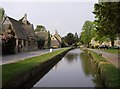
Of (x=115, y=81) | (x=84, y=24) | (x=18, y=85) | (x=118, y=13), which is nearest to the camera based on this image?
(x=115, y=81)

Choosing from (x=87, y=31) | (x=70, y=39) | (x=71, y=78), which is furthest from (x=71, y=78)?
(x=70, y=39)

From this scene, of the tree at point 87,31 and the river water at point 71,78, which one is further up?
the tree at point 87,31

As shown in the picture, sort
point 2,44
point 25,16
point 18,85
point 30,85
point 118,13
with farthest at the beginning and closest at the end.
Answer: point 25,16
point 2,44
point 118,13
point 30,85
point 18,85

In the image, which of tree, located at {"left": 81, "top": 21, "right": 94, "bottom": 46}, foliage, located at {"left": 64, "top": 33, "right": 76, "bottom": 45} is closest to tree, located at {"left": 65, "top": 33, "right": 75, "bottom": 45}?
foliage, located at {"left": 64, "top": 33, "right": 76, "bottom": 45}

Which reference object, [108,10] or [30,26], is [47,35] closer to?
[30,26]

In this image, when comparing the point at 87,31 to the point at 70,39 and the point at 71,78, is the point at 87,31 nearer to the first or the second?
the point at 70,39

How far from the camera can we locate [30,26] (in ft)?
246

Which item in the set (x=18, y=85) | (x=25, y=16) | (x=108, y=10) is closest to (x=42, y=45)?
(x=25, y=16)

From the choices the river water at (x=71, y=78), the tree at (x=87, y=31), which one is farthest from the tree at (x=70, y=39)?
the river water at (x=71, y=78)

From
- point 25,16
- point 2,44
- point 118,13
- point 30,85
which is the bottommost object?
point 30,85

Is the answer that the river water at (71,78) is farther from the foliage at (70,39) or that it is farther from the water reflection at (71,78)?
the foliage at (70,39)

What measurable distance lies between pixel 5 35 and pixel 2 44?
6.85 feet

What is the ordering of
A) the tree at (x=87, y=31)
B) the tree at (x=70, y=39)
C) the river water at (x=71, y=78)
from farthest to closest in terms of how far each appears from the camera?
the tree at (x=70, y=39), the tree at (x=87, y=31), the river water at (x=71, y=78)

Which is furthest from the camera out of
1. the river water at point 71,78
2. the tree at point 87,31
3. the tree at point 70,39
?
the tree at point 70,39
